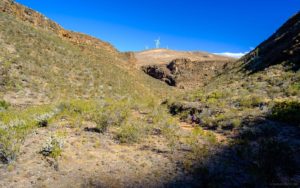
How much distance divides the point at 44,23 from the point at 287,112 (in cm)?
3369

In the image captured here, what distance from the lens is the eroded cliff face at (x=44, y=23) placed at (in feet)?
121

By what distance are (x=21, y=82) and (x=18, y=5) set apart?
16616 mm

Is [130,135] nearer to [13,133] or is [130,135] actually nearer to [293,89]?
[13,133]

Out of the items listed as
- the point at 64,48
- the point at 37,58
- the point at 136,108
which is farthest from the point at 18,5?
the point at 136,108

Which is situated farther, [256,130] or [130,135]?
[256,130]

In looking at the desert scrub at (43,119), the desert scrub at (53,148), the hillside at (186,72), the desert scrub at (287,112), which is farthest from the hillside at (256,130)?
the hillside at (186,72)

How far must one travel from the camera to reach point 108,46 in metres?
48.0

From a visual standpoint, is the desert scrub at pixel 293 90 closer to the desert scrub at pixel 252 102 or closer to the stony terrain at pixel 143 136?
the stony terrain at pixel 143 136

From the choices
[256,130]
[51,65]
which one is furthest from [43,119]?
[51,65]

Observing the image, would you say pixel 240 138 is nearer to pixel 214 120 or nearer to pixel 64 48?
pixel 214 120

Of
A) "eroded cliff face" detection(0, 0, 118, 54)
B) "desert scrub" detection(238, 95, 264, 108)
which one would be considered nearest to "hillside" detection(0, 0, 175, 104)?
"eroded cliff face" detection(0, 0, 118, 54)

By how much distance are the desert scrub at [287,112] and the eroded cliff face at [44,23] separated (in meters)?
30.4

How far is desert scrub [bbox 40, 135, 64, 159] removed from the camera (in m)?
9.76

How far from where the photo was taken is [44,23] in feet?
131
